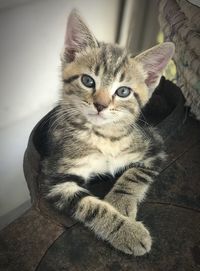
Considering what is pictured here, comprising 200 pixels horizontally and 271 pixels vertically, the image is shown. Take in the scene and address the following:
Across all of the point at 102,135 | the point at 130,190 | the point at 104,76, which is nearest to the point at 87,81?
the point at 104,76

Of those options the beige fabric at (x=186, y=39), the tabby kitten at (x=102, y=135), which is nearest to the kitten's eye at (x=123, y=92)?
the tabby kitten at (x=102, y=135)

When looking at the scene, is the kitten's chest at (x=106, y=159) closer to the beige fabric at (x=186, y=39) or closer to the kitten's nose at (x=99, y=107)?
the kitten's nose at (x=99, y=107)

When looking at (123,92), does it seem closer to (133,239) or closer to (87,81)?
(87,81)

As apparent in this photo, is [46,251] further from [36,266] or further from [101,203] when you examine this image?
[101,203]

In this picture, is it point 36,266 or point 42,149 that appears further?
point 42,149

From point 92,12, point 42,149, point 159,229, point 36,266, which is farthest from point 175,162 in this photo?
point 92,12

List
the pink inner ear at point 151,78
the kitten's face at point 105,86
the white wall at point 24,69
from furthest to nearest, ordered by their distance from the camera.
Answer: the white wall at point 24,69
the pink inner ear at point 151,78
the kitten's face at point 105,86

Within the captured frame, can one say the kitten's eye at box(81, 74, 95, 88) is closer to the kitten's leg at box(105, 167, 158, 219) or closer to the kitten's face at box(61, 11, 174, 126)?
the kitten's face at box(61, 11, 174, 126)
